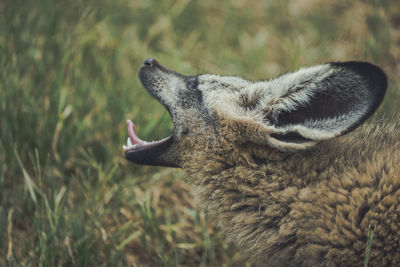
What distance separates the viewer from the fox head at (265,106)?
2.25m

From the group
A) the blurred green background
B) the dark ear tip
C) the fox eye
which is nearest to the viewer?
the dark ear tip

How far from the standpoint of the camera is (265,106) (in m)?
2.62

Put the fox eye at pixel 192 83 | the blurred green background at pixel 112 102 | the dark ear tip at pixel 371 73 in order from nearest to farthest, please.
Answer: the dark ear tip at pixel 371 73, the fox eye at pixel 192 83, the blurred green background at pixel 112 102

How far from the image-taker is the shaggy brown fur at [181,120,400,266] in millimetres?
2279

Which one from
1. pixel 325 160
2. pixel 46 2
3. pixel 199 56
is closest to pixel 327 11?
pixel 199 56

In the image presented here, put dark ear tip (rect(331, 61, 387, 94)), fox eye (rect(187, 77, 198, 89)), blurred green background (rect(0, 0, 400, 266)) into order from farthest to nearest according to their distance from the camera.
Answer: blurred green background (rect(0, 0, 400, 266)) < fox eye (rect(187, 77, 198, 89)) < dark ear tip (rect(331, 61, 387, 94))

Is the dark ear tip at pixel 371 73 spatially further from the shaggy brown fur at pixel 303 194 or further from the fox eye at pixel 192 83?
the fox eye at pixel 192 83

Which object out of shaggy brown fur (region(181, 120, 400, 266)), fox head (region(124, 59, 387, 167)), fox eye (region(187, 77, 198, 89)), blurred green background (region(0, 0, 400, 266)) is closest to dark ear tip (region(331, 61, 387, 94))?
fox head (region(124, 59, 387, 167))

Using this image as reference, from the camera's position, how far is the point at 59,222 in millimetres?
2998

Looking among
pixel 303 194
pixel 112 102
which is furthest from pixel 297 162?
pixel 112 102

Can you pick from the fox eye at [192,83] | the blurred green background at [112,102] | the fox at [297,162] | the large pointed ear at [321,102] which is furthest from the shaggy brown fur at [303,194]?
the blurred green background at [112,102]

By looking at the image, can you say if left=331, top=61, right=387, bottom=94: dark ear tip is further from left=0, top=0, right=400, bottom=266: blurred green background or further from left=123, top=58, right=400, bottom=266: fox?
left=0, top=0, right=400, bottom=266: blurred green background

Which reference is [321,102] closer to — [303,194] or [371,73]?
[371,73]

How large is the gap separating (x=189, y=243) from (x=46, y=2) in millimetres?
2797
